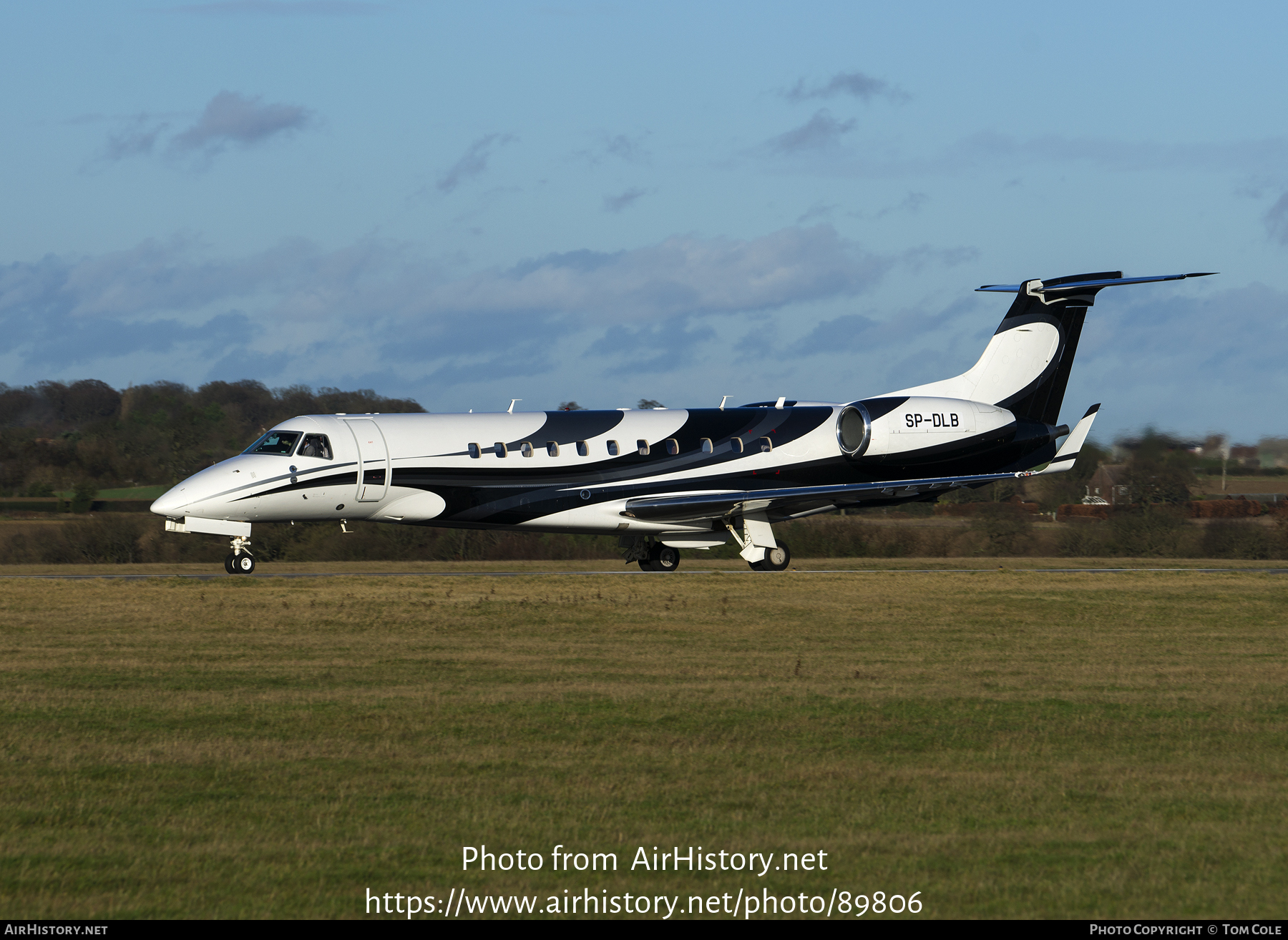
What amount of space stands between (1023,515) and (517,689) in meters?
33.9

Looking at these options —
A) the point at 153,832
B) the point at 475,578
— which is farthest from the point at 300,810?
the point at 475,578

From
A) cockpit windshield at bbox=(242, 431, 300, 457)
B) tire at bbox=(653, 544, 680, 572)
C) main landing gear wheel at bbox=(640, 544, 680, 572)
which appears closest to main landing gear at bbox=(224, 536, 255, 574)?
cockpit windshield at bbox=(242, 431, 300, 457)

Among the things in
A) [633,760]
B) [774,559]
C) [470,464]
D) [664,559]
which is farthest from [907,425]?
[633,760]

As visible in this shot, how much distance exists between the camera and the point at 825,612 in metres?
23.5

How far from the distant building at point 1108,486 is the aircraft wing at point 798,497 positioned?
381 inches

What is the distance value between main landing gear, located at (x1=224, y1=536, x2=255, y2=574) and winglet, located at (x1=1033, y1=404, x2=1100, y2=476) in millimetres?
18771

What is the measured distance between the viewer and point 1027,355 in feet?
115

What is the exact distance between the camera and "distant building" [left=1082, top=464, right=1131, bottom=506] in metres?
43.0

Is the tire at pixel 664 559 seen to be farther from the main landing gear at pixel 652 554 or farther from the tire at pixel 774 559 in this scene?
the tire at pixel 774 559

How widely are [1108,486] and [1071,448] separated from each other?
11187 millimetres

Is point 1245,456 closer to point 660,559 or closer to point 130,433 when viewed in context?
point 660,559

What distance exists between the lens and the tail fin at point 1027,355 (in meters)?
34.9

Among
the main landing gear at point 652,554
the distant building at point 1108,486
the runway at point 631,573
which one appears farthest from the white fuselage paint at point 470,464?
the distant building at point 1108,486
